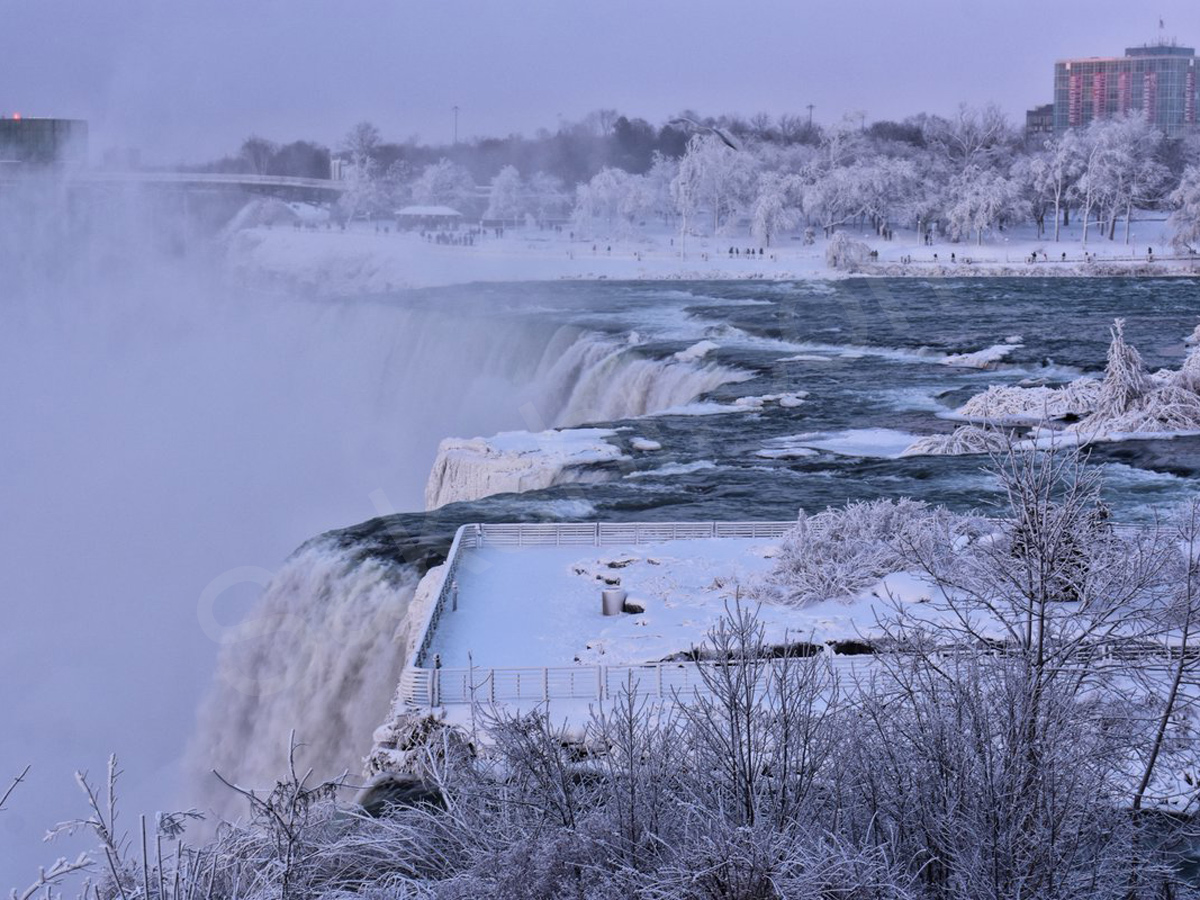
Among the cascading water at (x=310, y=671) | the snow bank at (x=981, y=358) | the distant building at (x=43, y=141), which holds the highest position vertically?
the distant building at (x=43, y=141)

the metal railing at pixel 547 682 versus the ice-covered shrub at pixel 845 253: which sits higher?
the ice-covered shrub at pixel 845 253

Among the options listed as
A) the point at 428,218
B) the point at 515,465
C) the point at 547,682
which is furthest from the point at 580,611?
the point at 428,218

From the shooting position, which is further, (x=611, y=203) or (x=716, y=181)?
(x=611, y=203)

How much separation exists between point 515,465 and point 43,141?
7706cm

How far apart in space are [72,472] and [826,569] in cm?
3658

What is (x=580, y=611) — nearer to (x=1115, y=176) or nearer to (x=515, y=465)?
(x=515, y=465)

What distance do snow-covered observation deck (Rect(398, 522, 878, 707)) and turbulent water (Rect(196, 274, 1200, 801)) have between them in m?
1.62

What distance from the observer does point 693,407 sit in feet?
108

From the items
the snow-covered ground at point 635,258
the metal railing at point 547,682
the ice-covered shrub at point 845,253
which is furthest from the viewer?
the ice-covered shrub at point 845,253

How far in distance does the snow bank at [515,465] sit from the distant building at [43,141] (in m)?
73.1

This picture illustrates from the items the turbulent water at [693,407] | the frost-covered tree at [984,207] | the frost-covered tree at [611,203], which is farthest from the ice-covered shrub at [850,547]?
the frost-covered tree at [611,203]

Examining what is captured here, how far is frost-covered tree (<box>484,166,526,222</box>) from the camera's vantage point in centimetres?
9094

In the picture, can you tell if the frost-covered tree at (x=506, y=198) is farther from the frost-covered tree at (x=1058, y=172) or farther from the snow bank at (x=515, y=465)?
the snow bank at (x=515, y=465)

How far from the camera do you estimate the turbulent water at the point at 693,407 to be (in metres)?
19.0
